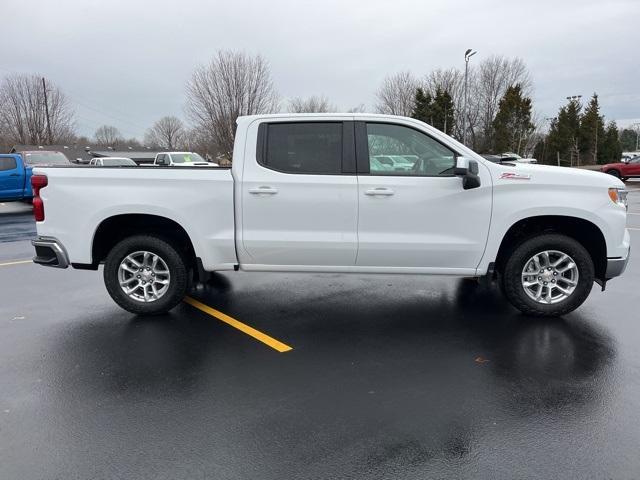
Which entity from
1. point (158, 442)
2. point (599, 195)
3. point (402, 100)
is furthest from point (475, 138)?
point (158, 442)

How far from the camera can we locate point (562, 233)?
503 cm

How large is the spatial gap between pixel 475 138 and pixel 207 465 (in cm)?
5305

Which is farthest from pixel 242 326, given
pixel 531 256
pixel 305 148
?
pixel 531 256

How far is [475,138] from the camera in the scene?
2029 inches

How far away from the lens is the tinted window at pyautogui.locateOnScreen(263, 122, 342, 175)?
191 inches

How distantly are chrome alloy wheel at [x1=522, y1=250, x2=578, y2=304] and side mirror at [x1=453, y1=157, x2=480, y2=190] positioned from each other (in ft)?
3.29

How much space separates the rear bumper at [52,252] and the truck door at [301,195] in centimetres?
184

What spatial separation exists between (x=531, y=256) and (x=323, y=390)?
261 cm

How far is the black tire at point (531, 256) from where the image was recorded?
4.81 meters

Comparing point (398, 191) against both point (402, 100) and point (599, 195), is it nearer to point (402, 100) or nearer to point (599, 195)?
point (599, 195)

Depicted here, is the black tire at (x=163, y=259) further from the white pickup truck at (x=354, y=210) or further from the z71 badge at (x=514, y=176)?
the z71 badge at (x=514, y=176)

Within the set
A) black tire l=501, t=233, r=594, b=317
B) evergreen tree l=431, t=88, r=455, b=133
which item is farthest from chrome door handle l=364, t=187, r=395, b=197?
evergreen tree l=431, t=88, r=455, b=133

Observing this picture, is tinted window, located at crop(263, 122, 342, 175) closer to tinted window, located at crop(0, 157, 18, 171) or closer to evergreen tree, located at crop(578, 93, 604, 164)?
tinted window, located at crop(0, 157, 18, 171)

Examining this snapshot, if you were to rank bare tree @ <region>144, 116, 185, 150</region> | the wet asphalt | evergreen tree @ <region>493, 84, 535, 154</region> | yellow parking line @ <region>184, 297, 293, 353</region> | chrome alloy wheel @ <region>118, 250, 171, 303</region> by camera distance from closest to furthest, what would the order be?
the wet asphalt < yellow parking line @ <region>184, 297, 293, 353</region> < chrome alloy wheel @ <region>118, 250, 171, 303</region> < evergreen tree @ <region>493, 84, 535, 154</region> < bare tree @ <region>144, 116, 185, 150</region>
